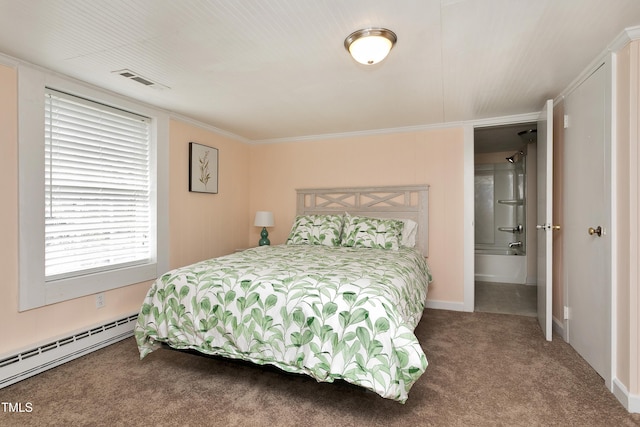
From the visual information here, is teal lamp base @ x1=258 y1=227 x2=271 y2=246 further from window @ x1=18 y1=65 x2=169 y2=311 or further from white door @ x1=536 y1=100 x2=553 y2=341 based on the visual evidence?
white door @ x1=536 y1=100 x2=553 y2=341

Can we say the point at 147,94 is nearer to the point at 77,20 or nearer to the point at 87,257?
the point at 77,20

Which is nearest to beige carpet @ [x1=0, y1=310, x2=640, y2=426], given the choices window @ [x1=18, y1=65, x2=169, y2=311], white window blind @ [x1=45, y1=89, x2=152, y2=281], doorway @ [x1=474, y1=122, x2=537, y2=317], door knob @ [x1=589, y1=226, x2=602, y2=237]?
window @ [x1=18, y1=65, x2=169, y2=311]

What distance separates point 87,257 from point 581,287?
3828 mm

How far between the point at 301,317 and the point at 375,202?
7.98 feet

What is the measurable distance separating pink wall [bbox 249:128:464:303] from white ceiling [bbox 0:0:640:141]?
731 millimetres

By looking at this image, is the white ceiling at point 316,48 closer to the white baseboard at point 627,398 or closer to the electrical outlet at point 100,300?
the electrical outlet at point 100,300

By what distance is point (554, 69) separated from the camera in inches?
92.9

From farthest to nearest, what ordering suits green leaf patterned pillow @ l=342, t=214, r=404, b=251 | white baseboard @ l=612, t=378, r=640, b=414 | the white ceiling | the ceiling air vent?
green leaf patterned pillow @ l=342, t=214, r=404, b=251 < the ceiling air vent < white baseboard @ l=612, t=378, r=640, b=414 < the white ceiling

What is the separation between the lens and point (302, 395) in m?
1.96

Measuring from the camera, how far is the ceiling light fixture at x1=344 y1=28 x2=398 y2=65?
183 cm

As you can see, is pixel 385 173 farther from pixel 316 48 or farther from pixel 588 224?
pixel 316 48

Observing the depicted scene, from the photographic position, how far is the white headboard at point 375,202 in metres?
3.82

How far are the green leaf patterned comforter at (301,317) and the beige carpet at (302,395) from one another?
0.22 metres

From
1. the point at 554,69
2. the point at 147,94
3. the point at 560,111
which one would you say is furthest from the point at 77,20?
the point at 560,111
